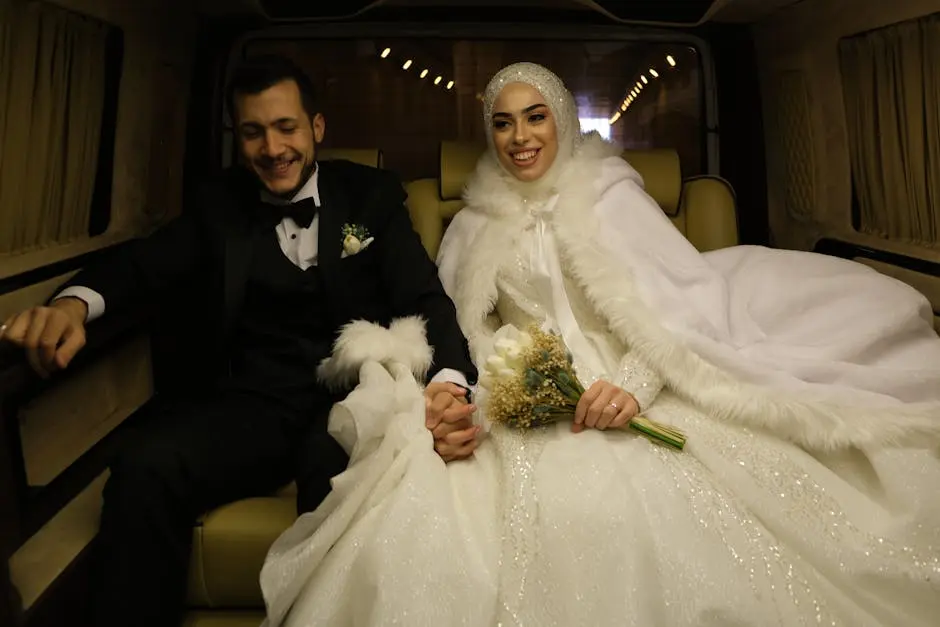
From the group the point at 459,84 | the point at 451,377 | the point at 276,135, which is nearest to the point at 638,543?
the point at 451,377

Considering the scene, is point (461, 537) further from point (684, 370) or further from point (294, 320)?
point (294, 320)

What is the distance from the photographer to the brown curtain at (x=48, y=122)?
207 centimetres

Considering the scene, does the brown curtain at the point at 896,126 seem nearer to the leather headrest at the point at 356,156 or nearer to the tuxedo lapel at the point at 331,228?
the leather headrest at the point at 356,156

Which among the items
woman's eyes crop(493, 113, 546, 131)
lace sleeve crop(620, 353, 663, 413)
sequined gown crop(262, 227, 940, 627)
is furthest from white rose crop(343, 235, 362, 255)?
lace sleeve crop(620, 353, 663, 413)

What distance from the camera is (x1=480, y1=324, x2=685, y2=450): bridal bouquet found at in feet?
5.50

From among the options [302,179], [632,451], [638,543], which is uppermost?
[302,179]

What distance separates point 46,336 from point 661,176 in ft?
6.66

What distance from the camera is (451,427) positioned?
69.6 inches

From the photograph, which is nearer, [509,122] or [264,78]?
[264,78]

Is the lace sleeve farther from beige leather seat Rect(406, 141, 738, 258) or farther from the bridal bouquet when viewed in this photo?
beige leather seat Rect(406, 141, 738, 258)

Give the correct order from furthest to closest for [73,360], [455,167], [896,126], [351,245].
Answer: [455,167], [896,126], [351,245], [73,360]

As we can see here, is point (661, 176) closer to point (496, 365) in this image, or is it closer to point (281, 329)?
point (496, 365)

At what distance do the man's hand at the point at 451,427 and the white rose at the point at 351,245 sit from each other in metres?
0.57

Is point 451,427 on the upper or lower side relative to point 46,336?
lower
